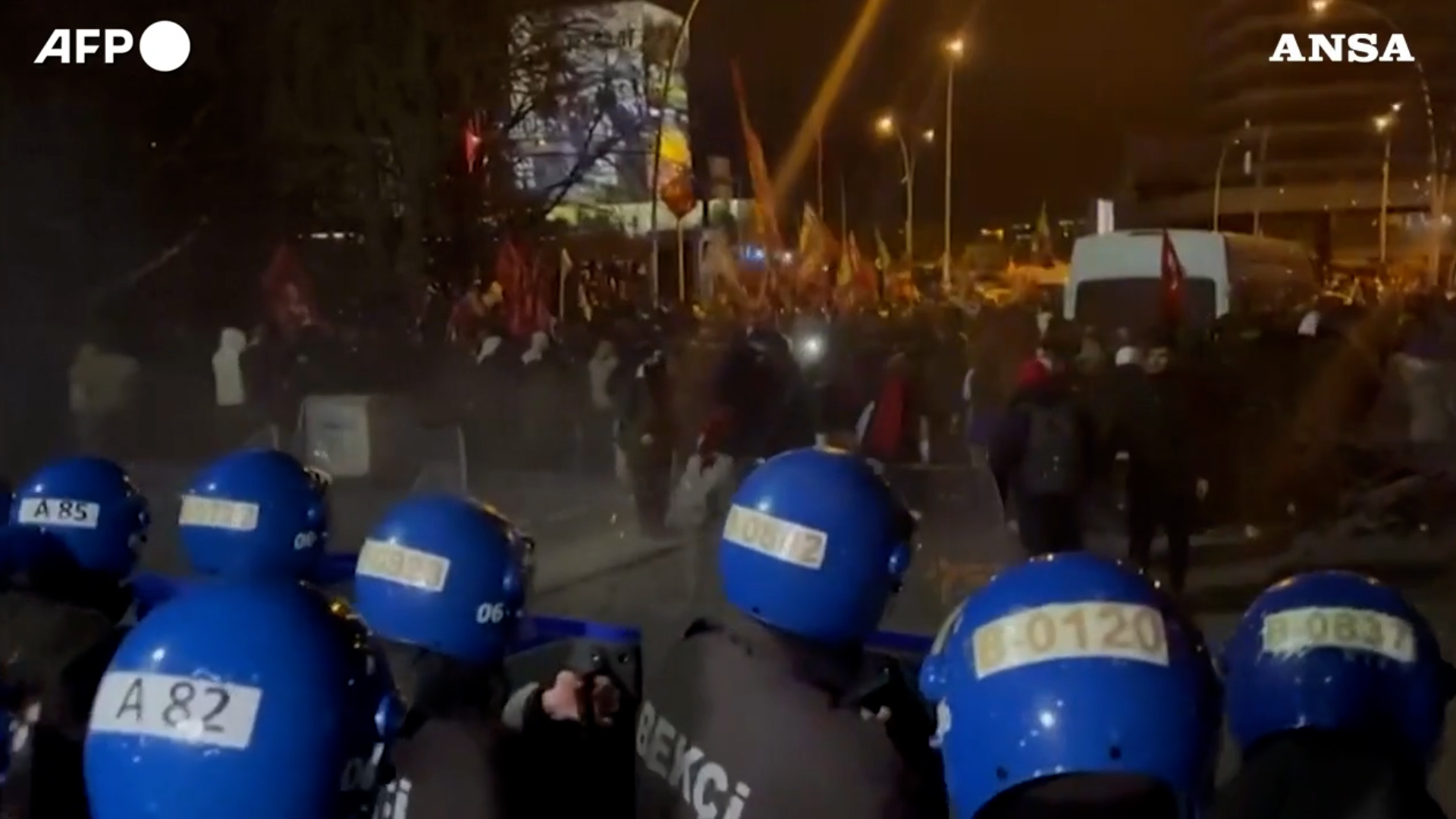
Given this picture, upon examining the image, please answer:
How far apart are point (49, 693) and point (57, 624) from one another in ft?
0.43

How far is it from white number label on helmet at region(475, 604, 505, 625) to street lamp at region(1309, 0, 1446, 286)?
5710 mm

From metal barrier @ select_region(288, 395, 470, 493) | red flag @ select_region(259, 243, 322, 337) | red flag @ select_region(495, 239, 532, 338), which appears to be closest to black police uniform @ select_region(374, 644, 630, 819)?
red flag @ select_region(495, 239, 532, 338)

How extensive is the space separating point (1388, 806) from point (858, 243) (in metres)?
6.16

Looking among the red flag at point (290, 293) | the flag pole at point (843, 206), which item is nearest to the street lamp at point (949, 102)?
the flag pole at point (843, 206)

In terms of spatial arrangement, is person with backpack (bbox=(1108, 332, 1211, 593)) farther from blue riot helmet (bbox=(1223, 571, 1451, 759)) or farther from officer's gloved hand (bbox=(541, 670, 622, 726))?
blue riot helmet (bbox=(1223, 571, 1451, 759))

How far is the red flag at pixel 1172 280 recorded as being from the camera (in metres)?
7.59

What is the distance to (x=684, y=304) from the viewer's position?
8039 millimetres

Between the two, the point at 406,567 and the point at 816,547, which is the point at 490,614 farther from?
the point at 816,547

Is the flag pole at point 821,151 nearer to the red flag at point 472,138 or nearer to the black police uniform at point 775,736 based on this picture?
the red flag at point 472,138

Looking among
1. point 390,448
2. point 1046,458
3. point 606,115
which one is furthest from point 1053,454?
point 390,448

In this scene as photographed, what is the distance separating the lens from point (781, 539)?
2.46 meters

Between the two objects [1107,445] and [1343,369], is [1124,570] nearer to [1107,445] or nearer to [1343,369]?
[1107,445]

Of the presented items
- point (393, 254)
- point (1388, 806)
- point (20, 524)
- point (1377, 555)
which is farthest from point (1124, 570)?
point (393, 254)

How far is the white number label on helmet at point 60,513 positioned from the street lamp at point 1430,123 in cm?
566
